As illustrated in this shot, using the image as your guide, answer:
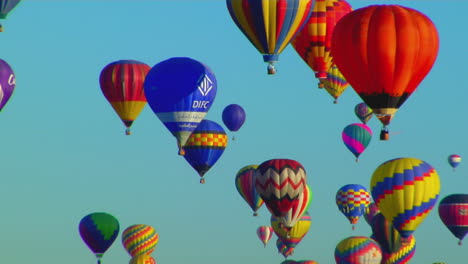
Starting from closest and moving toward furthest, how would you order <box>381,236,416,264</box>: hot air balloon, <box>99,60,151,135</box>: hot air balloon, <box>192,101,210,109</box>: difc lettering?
1. <box>192,101,210,109</box>: difc lettering
2. <box>99,60,151,135</box>: hot air balloon
3. <box>381,236,416,264</box>: hot air balloon

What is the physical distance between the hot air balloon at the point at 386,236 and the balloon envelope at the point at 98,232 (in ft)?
40.5

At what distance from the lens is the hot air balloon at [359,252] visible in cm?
6988

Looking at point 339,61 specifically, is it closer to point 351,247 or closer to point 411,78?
point 411,78

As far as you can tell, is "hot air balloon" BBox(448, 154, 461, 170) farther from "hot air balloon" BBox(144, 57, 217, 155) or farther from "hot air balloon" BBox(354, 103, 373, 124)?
"hot air balloon" BBox(144, 57, 217, 155)

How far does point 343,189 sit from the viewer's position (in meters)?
76.8

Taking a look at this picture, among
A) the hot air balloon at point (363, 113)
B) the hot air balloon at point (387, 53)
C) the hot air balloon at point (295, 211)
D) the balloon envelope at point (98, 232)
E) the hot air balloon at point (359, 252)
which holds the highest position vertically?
the hot air balloon at point (387, 53)

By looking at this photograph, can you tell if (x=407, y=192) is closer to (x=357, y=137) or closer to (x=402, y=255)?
(x=402, y=255)

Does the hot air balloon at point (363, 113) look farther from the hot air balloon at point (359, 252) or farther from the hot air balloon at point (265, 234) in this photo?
the hot air balloon at point (265, 234)

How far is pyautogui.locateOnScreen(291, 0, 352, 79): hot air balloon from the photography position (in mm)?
58625

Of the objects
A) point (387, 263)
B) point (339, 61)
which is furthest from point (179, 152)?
point (387, 263)

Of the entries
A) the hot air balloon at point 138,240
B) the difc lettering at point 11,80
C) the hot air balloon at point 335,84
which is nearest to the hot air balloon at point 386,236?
the hot air balloon at point 335,84

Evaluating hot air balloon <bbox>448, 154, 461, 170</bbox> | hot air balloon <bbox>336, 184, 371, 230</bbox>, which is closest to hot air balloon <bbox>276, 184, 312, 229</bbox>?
hot air balloon <bbox>336, 184, 371, 230</bbox>

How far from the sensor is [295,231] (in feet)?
245

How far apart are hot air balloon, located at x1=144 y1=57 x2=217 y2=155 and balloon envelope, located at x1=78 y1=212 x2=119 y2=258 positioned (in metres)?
13.5
